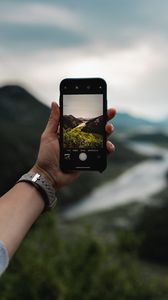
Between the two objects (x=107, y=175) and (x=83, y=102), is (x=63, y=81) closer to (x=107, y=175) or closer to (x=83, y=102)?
(x=83, y=102)

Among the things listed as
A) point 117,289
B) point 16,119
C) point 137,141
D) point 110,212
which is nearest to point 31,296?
point 117,289

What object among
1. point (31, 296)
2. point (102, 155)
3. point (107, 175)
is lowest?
point (107, 175)

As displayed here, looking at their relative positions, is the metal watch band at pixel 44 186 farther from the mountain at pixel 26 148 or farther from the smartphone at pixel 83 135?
the mountain at pixel 26 148

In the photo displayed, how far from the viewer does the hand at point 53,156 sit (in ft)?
8.93

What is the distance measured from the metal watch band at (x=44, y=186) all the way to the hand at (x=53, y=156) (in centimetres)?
5

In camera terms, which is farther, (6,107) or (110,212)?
(6,107)

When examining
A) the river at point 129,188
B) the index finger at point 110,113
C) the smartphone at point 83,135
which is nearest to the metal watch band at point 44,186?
the smartphone at point 83,135

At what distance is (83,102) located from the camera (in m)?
2.85

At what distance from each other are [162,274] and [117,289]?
12.8m

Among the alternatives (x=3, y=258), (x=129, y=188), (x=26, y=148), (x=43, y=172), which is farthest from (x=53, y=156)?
(x=129, y=188)

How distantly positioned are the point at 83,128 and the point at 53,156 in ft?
0.57

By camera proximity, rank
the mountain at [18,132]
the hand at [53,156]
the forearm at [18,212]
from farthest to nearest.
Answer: the mountain at [18,132] → the hand at [53,156] → the forearm at [18,212]

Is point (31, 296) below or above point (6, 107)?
above

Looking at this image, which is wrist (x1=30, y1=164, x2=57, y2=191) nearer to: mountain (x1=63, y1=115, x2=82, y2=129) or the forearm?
the forearm
